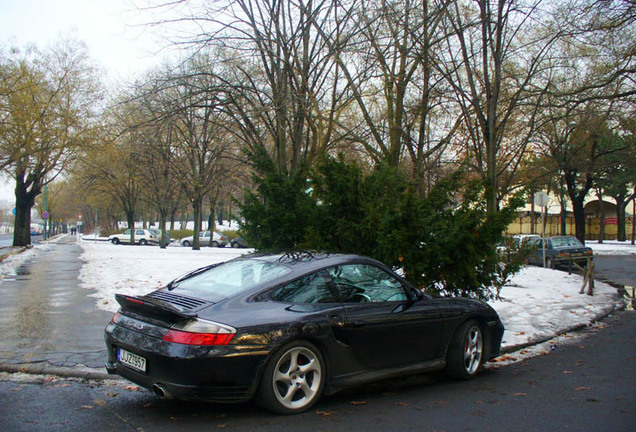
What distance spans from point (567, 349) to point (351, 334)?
4.48 m

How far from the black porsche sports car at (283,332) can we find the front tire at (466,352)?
0.01 metres

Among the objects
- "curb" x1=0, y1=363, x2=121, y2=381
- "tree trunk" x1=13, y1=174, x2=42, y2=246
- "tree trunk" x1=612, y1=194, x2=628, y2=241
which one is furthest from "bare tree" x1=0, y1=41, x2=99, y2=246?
"tree trunk" x1=612, y1=194, x2=628, y2=241

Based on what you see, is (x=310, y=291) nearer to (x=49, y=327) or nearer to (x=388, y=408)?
(x=388, y=408)

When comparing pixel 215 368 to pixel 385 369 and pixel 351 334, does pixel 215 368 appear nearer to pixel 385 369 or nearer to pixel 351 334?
pixel 351 334

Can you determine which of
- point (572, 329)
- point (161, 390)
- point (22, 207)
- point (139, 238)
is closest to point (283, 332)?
point (161, 390)

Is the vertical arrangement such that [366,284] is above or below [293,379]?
above

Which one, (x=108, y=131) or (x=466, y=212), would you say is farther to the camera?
(x=108, y=131)

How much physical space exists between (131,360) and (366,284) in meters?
2.31

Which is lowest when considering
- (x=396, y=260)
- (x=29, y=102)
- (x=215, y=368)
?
(x=215, y=368)

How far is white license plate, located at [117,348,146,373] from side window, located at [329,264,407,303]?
1.87 metres

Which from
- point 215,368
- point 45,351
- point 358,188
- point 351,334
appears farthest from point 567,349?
point 45,351

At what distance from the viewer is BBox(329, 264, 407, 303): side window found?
538cm

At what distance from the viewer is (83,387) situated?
541cm

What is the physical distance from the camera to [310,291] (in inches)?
201
